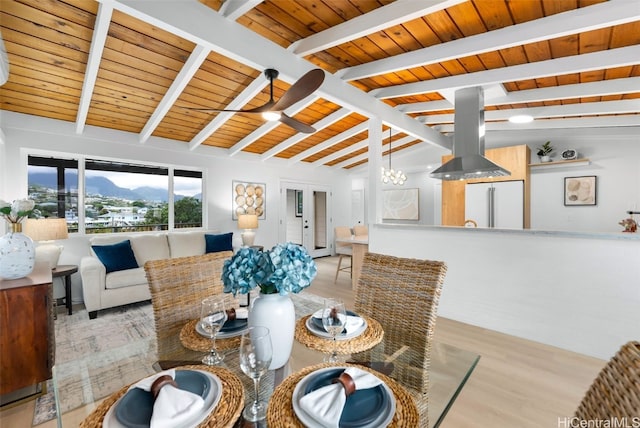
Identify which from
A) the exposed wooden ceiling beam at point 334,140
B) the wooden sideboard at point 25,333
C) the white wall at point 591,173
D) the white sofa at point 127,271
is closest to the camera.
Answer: the wooden sideboard at point 25,333

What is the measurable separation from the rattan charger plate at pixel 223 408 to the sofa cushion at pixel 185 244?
12.9ft

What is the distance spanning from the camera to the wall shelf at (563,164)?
4529 millimetres

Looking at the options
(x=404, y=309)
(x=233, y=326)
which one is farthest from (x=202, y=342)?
(x=404, y=309)

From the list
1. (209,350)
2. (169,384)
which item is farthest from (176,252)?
(169,384)

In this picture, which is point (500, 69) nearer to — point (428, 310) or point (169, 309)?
point (428, 310)

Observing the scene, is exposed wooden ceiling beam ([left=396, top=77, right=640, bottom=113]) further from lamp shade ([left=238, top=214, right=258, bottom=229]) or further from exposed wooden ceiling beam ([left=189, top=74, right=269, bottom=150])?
lamp shade ([left=238, top=214, right=258, bottom=229])

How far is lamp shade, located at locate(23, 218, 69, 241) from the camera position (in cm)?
311

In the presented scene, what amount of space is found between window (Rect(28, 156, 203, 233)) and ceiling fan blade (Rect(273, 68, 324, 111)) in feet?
11.4

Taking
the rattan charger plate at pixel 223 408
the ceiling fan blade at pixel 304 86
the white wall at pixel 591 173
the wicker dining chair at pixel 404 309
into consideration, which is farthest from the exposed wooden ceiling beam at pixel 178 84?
the white wall at pixel 591 173

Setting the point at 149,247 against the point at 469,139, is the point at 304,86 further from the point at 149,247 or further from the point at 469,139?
the point at 149,247

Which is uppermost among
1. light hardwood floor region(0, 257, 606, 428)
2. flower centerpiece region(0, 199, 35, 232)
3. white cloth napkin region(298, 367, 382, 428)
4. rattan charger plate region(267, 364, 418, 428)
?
flower centerpiece region(0, 199, 35, 232)

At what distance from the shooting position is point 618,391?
0.64 meters

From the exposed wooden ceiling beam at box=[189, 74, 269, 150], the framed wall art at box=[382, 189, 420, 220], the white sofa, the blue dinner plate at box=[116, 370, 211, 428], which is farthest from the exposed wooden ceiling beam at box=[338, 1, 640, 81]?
the framed wall art at box=[382, 189, 420, 220]

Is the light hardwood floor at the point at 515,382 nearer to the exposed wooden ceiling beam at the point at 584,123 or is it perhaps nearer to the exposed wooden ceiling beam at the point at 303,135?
the exposed wooden ceiling beam at the point at 303,135
